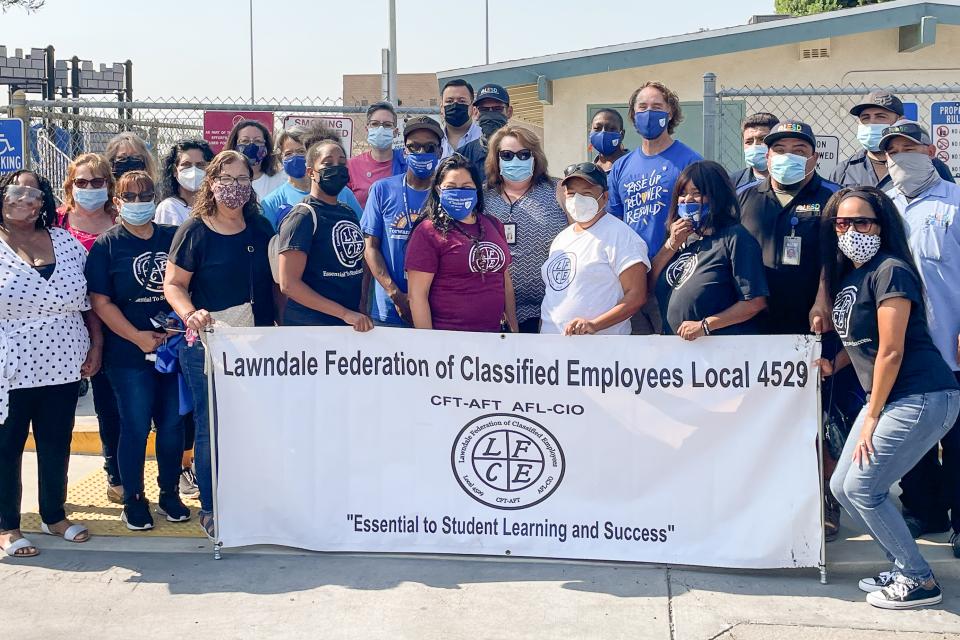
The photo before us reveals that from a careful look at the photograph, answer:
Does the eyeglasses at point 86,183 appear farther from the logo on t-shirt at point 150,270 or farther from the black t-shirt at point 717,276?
the black t-shirt at point 717,276

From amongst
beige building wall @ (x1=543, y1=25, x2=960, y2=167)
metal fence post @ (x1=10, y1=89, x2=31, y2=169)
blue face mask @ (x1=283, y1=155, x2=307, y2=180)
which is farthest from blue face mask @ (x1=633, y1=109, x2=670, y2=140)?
beige building wall @ (x1=543, y1=25, x2=960, y2=167)

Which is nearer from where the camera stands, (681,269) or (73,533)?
(681,269)

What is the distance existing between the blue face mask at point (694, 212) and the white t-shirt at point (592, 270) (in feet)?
0.89

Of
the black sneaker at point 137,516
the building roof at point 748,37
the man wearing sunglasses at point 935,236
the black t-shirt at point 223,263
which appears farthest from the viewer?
the building roof at point 748,37

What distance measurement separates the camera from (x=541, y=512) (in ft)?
16.5

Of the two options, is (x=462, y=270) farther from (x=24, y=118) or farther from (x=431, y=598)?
(x=24, y=118)

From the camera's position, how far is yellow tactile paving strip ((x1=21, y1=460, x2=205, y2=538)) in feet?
18.4

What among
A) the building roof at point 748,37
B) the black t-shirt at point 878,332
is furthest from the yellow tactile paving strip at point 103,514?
the building roof at point 748,37

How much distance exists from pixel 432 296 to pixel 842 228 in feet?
6.45

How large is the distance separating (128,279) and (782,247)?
3296mm

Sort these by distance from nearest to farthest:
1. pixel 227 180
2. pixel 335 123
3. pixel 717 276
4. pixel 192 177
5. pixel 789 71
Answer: pixel 717 276
pixel 227 180
pixel 192 177
pixel 335 123
pixel 789 71

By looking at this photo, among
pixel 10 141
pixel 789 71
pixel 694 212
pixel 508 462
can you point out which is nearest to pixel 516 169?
pixel 694 212

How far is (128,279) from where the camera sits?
17.7ft

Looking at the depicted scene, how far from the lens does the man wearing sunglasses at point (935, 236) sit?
201 inches
